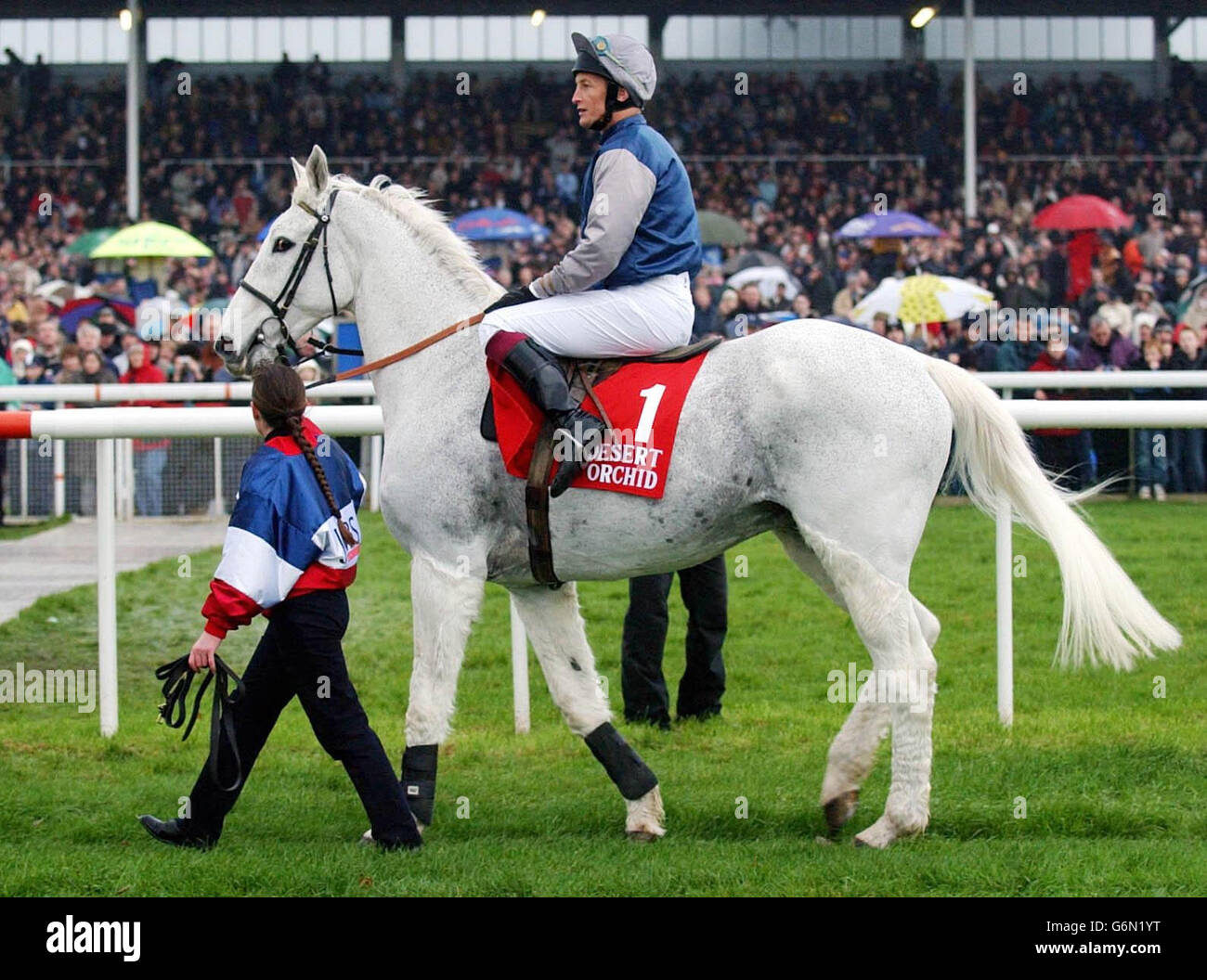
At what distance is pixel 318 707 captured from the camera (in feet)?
16.9

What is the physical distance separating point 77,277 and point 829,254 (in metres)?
11.1

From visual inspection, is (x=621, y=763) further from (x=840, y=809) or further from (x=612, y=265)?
(x=612, y=265)

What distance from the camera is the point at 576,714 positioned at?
5684mm

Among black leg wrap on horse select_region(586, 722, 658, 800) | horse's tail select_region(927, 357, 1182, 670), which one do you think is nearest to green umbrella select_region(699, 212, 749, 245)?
horse's tail select_region(927, 357, 1182, 670)

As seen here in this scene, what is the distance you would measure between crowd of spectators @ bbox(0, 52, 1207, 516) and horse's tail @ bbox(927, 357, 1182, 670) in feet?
43.0

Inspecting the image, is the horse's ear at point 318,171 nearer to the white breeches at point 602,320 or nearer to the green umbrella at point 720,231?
the white breeches at point 602,320

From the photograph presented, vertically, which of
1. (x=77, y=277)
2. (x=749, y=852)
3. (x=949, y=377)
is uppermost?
(x=77, y=277)

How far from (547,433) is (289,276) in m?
1.26

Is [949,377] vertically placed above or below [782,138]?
below

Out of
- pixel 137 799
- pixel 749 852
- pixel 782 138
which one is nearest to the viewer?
pixel 749 852

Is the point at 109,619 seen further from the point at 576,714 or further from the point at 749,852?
the point at 749,852

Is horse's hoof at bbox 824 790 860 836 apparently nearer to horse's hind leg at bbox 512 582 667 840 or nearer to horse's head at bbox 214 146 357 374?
horse's hind leg at bbox 512 582 667 840

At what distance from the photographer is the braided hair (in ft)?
16.7
